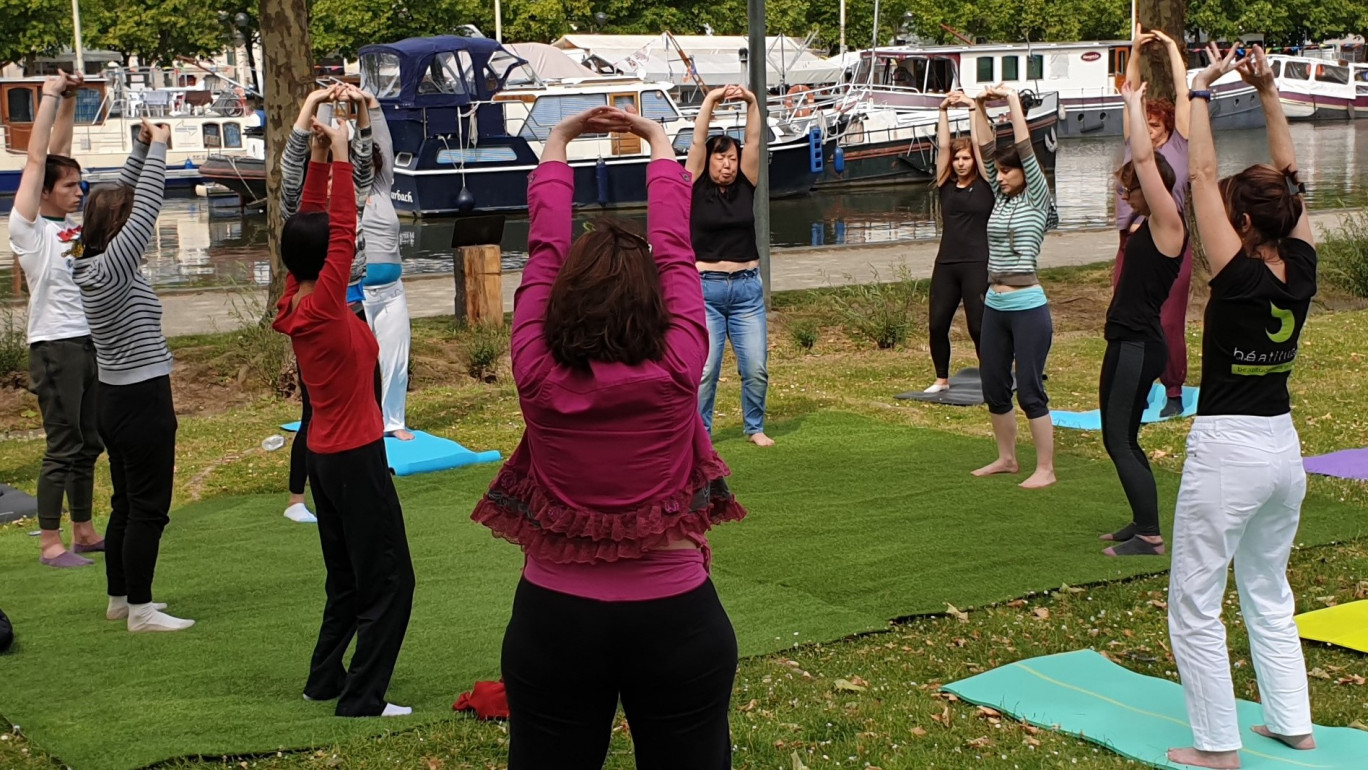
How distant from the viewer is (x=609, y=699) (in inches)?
122

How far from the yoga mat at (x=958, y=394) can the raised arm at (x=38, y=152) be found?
6210 mm

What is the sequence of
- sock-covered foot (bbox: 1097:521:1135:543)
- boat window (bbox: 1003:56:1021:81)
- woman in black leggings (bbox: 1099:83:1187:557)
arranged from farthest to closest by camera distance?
boat window (bbox: 1003:56:1021:81) → sock-covered foot (bbox: 1097:521:1135:543) → woman in black leggings (bbox: 1099:83:1187:557)

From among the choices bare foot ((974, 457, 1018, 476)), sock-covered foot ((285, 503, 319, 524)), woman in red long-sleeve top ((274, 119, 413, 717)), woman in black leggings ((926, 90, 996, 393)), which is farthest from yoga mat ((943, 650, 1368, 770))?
woman in black leggings ((926, 90, 996, 393))

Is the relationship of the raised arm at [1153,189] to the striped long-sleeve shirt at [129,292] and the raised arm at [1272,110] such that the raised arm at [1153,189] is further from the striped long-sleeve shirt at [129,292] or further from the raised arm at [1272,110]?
the striped long-sleeve shirt at [129,292]

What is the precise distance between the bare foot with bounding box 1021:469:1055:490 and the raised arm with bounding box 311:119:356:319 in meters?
4.44

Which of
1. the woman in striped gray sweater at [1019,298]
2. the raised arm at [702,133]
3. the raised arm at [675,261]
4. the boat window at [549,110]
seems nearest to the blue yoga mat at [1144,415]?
the woman in striped gray sweater at [1019,298]

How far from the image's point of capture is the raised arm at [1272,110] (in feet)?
14.9

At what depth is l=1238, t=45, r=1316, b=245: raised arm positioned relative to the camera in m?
4.54

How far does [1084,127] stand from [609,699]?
49.1m

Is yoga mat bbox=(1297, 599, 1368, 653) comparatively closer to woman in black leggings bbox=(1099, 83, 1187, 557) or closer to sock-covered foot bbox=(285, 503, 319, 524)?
woman in black leggings bbox=(1099, 83, 1187, 557)

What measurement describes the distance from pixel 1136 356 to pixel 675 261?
12.8 ft

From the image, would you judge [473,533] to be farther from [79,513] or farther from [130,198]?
[130,198]

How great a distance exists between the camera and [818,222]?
99.0 feet

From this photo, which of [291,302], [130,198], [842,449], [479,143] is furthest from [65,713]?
[479,143]
